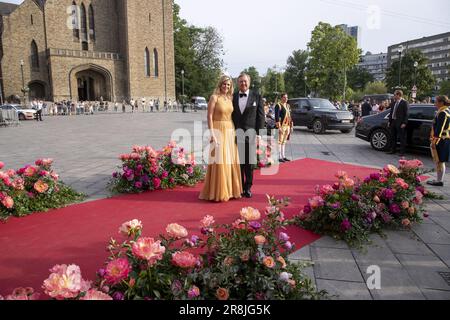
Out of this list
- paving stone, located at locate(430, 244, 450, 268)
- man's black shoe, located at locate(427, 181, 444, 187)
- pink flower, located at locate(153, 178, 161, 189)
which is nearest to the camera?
paving stone, located at locate(430, 244, 450, 268)

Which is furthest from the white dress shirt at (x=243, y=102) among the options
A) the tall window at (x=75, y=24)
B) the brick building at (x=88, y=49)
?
the tall window at (x=75, y=24)

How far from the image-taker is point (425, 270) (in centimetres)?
327

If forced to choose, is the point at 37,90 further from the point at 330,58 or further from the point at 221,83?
the point at 221,83

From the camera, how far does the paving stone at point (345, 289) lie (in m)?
2.77

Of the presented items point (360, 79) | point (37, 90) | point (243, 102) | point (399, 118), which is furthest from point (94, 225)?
point (360, 79)

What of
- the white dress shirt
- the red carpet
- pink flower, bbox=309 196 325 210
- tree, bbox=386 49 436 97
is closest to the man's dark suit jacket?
the red carpet

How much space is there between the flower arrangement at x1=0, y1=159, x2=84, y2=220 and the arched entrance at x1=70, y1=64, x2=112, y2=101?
146 ft

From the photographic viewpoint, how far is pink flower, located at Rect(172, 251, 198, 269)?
216cm

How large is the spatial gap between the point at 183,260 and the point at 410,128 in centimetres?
979

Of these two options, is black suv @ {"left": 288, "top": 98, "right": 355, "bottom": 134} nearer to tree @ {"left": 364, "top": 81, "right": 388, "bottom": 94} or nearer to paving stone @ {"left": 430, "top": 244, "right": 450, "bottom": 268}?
paving stone @ {"left": 430, "top": 244, "right": 450, "bottom": 268}
